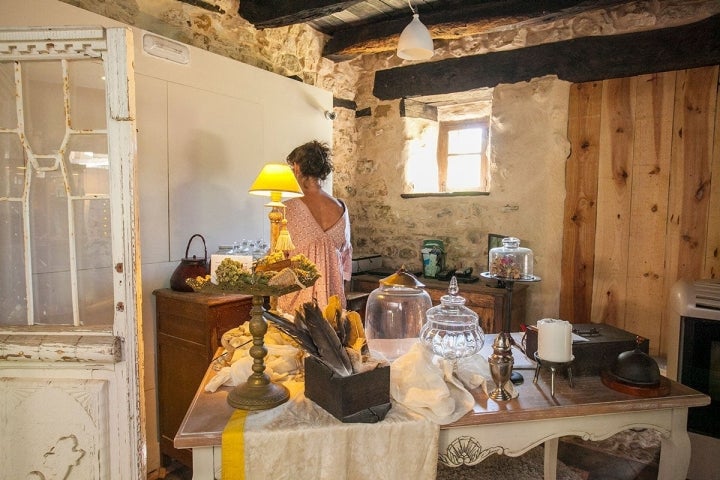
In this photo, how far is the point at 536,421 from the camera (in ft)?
5.08

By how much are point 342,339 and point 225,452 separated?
1.70 ft

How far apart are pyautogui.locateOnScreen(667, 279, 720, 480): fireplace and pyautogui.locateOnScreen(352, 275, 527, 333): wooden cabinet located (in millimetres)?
1108

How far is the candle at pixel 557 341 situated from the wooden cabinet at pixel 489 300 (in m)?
1.74

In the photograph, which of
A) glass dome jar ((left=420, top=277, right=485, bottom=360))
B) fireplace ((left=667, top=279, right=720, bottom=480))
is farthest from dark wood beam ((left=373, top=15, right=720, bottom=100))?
glass dome jar ((left=420, top=277, right=485, bottom=360))

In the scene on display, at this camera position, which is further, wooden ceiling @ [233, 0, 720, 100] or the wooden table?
wooden ceiling @ [233, 0, 720, 100]

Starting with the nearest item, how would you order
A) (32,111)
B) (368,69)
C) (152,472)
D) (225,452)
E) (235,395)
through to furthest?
(225,452) → (235,395) → (32,111) → (152,472) → (368,69)

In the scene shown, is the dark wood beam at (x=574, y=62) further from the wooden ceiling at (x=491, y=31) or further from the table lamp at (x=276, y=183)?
the table lamp at (x=276, y=183)

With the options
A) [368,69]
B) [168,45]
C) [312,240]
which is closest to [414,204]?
[368,69]

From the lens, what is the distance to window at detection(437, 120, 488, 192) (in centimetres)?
446

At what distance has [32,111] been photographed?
1983mm

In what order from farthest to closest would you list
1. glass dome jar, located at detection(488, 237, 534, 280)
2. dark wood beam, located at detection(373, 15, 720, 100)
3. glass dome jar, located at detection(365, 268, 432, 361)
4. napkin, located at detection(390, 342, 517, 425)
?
dark wood beam, located at detection(373, 15, 720, 100) < glass dome jar, located at detection(365, 268, 432, 361) < glass dome jar, located at detection(488, 237, 534, 280) < napkin, located at detection(390, 342, 517, 425)

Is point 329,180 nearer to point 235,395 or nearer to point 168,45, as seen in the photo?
point 168,45

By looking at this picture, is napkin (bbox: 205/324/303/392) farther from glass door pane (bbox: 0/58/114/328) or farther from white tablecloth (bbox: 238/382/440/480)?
glass door pane (bbox: 0/58/114/328)

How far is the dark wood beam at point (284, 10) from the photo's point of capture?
10.9ft
